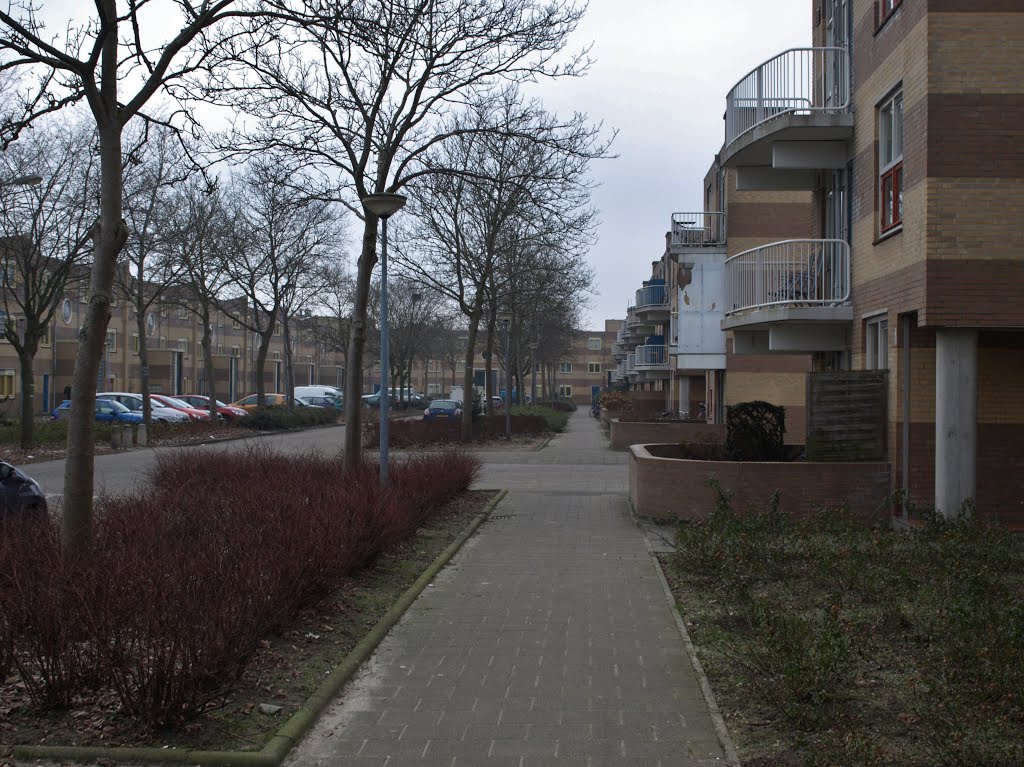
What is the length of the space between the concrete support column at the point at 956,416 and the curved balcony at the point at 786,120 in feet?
16.0

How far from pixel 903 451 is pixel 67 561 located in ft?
33.3

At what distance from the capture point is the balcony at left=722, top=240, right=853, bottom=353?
16.0m

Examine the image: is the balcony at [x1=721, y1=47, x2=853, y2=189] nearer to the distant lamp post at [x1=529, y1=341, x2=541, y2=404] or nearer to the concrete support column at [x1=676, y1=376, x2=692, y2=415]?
the concrete support column at [x1=676, y1=376, x2=692, y2=415]

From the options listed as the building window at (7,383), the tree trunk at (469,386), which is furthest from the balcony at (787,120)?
the building window at (7,383)

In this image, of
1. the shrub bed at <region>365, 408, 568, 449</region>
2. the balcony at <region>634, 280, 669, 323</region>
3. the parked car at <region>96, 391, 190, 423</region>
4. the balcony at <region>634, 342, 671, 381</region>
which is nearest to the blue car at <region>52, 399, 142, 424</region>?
the parked car at <region>96, 391, 190, 423</region>

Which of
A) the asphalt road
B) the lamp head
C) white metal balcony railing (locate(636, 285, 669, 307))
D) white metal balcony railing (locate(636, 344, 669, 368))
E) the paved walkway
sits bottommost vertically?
the asphalt road

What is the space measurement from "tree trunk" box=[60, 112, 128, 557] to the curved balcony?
10.7 metres

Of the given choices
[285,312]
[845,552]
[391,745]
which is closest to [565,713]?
[391,745]

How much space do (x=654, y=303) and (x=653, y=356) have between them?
2496mm

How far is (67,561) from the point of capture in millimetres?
7191

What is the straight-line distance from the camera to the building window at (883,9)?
1388 centimetres

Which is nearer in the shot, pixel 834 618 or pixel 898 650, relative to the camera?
pixel 834 618

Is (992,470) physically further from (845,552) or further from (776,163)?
(776,163)

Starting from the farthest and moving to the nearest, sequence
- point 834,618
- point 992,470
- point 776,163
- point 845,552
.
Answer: point 776,163
point 992,470
point 845,552
point 834,618
